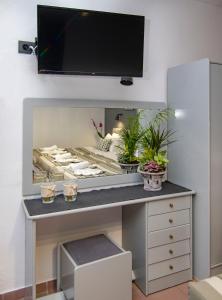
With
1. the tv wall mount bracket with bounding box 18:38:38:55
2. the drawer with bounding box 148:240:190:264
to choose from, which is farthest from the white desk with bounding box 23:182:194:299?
the tv wall mount bracket with bounding box 18:38:38:55

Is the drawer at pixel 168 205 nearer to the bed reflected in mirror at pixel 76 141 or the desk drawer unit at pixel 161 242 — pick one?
the desk drawer unit at pixel 161 242

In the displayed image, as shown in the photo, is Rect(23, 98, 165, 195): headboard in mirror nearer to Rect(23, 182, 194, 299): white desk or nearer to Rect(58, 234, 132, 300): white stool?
Rect(23, 182, 194, 299): white desk

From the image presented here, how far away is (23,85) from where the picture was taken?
1.97 m

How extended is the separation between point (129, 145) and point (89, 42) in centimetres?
92

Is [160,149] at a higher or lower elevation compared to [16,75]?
Result: lower

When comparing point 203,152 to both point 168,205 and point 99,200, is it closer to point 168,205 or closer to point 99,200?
point 168,205

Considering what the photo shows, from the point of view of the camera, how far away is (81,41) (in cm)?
199

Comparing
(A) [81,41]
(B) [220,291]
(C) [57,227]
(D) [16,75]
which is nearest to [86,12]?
(A) [81,41]

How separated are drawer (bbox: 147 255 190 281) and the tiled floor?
13 cm

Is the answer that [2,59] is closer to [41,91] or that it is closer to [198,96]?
[41,91]

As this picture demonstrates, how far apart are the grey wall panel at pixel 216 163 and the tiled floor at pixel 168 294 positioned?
323mm

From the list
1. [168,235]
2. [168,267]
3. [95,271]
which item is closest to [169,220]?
[168,235]

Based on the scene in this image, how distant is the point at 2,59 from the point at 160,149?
151 cm

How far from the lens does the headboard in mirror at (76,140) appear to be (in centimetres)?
203
